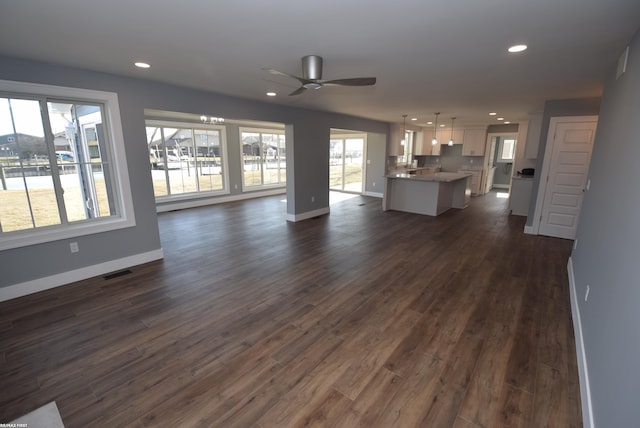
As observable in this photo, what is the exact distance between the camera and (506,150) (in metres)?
11.5

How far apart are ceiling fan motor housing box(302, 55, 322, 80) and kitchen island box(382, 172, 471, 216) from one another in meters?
4.58

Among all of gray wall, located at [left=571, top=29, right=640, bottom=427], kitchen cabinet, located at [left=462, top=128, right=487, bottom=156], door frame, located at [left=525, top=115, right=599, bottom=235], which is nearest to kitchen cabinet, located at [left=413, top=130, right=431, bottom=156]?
kitchen cabinet, located at [left=462, top=128, right=487, bottom=156]

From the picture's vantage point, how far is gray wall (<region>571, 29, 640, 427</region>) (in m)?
1.28

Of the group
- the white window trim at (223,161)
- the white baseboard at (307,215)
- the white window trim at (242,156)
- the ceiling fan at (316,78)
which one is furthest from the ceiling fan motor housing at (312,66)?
the white window trim at (242,156)

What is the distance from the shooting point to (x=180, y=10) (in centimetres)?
185

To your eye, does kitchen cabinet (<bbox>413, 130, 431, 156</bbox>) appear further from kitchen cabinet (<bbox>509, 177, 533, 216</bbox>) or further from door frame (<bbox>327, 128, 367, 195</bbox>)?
kitchen cabinet (<bbox>509, 177, 533, 216</bbox>)

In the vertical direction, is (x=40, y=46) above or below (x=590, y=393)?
above

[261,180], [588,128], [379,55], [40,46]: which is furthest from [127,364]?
[261,180]

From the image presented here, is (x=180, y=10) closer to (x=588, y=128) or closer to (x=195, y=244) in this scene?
(x=195, y=244)

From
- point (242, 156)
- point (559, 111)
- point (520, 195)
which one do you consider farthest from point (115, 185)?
point (520, 195)

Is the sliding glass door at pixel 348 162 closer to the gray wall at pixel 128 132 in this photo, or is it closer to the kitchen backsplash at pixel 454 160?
the kitchen backsplash at pixel 454 160

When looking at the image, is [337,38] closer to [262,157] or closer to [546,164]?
[546,164]

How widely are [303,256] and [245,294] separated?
4.20ft

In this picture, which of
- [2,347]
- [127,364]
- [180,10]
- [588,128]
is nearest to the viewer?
[180,10]
